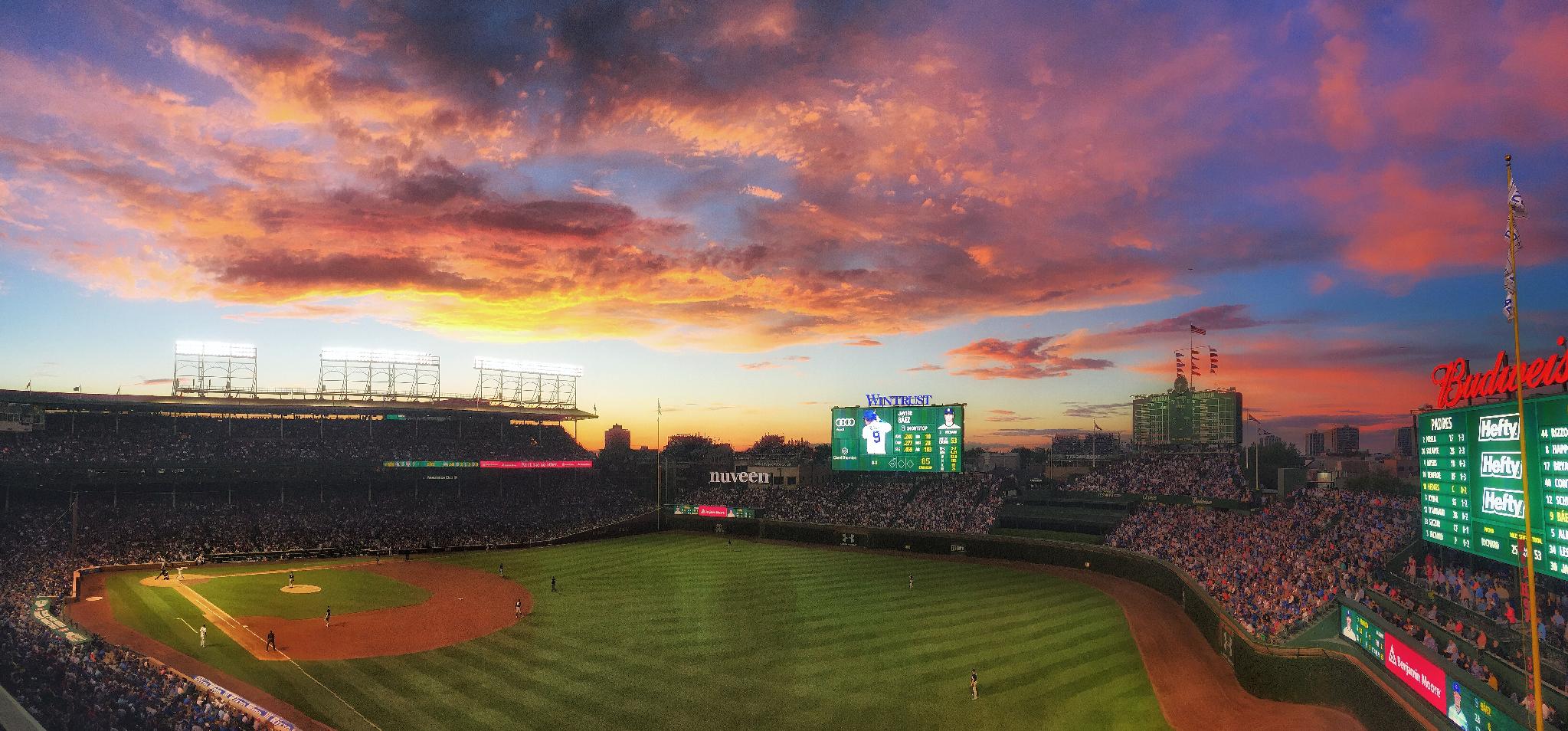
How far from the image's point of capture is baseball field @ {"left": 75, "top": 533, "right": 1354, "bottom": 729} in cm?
2619

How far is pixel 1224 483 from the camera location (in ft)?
186

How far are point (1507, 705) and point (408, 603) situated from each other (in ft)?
154

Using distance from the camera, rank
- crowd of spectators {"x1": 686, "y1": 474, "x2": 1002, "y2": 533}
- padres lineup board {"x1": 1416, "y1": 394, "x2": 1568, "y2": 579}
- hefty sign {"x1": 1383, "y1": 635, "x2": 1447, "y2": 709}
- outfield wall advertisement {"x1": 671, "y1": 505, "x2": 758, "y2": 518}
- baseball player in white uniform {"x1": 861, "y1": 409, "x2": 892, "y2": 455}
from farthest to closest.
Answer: outfield wall advertisement {"x1": 671, "y1": 505, "x2": 758, "y2": 518}
baseball player in white uniform {"x1": 861, "y1": 409, "x2": 892, "y2": 455}
crowd of spectators {"x1": 686, "y1": 474, "x2": 1002, "y2": 533}
hefty sign {"x1": 1383, "y1": 635, "x2": 1447, "y2": 709}
padres lineup board {"x1": 1416, "y1": 394, "x2": 1568, "y2": 579}

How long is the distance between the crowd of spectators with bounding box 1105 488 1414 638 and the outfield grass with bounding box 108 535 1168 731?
17.2 feet

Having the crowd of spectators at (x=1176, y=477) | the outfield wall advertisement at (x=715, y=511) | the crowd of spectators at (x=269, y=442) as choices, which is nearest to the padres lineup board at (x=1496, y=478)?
the crowd of spectators at (x=1176, y=477)

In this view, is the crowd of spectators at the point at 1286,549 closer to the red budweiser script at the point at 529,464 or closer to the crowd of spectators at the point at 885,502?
the crowd of spectators at the point at 885,502

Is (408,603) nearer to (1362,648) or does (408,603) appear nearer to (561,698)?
(561,698)

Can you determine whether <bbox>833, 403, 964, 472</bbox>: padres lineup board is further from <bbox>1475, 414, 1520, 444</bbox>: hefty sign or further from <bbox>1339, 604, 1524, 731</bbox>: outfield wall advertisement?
<bbox>1475, 414, 1520, 444</bbox>: hefty sign

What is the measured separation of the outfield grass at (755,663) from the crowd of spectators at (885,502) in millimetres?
14604

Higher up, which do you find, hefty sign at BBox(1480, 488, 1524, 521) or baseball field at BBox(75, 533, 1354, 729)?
hefty sign at BBox(1480, 488, 1524, 521)

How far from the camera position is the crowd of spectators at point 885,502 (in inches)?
2549

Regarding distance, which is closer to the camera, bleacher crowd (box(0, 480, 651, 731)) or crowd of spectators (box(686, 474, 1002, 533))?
bleacher crowd (box(0, 480, 651, 731))

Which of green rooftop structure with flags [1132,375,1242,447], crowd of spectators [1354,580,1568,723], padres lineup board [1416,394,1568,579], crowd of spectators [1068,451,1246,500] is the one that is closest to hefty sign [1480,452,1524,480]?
padres lineup board [1416,394,1568,579]

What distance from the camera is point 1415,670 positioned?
1991 centimetres
